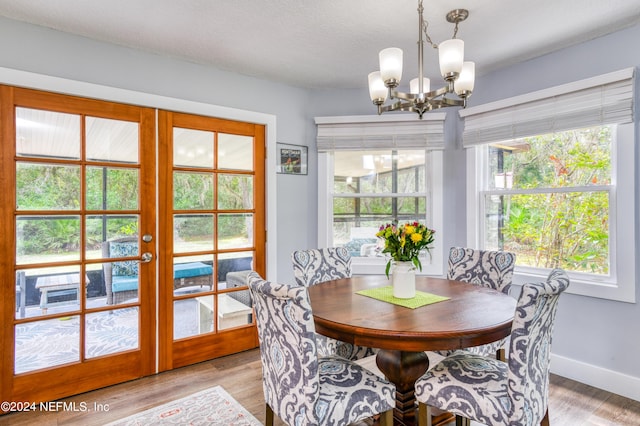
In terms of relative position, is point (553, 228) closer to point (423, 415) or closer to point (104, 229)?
point (423, 415)

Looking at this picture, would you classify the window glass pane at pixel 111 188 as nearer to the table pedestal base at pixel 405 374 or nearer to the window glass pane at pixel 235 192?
the window glass pane at pixel 235 192

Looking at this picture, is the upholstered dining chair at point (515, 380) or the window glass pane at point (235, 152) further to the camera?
the window glass pane at point (235, 152)

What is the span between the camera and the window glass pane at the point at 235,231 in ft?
10.2

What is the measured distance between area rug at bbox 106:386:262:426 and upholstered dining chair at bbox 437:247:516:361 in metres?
1.42

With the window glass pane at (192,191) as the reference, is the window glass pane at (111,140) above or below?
above

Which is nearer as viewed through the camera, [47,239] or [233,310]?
[47,239]

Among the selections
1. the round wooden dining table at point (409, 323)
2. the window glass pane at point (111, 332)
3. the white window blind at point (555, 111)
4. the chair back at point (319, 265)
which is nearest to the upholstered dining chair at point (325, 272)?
the chair back at point (319, 265)

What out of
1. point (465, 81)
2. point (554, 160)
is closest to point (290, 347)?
point (465, 81)

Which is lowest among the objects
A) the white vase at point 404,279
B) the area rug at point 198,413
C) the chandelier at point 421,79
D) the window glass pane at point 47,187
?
the area rug at point 198,413

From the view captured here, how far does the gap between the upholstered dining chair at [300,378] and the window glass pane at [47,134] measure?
72.9 inches

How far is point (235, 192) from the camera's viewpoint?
3.18 m

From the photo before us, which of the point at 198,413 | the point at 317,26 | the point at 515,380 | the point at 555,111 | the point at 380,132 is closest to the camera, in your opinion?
the point at 515,380

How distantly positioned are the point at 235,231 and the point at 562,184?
276cm

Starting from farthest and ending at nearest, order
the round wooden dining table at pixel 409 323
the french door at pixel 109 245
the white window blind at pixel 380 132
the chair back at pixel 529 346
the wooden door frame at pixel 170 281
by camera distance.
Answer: the white window blind at pixel 380 132 → the wooden door frame at pixel 170 281 → the french door at pixel 109 245 → the round wooden dining table at pixel 409 323 → the chair back at pixel 529 346
